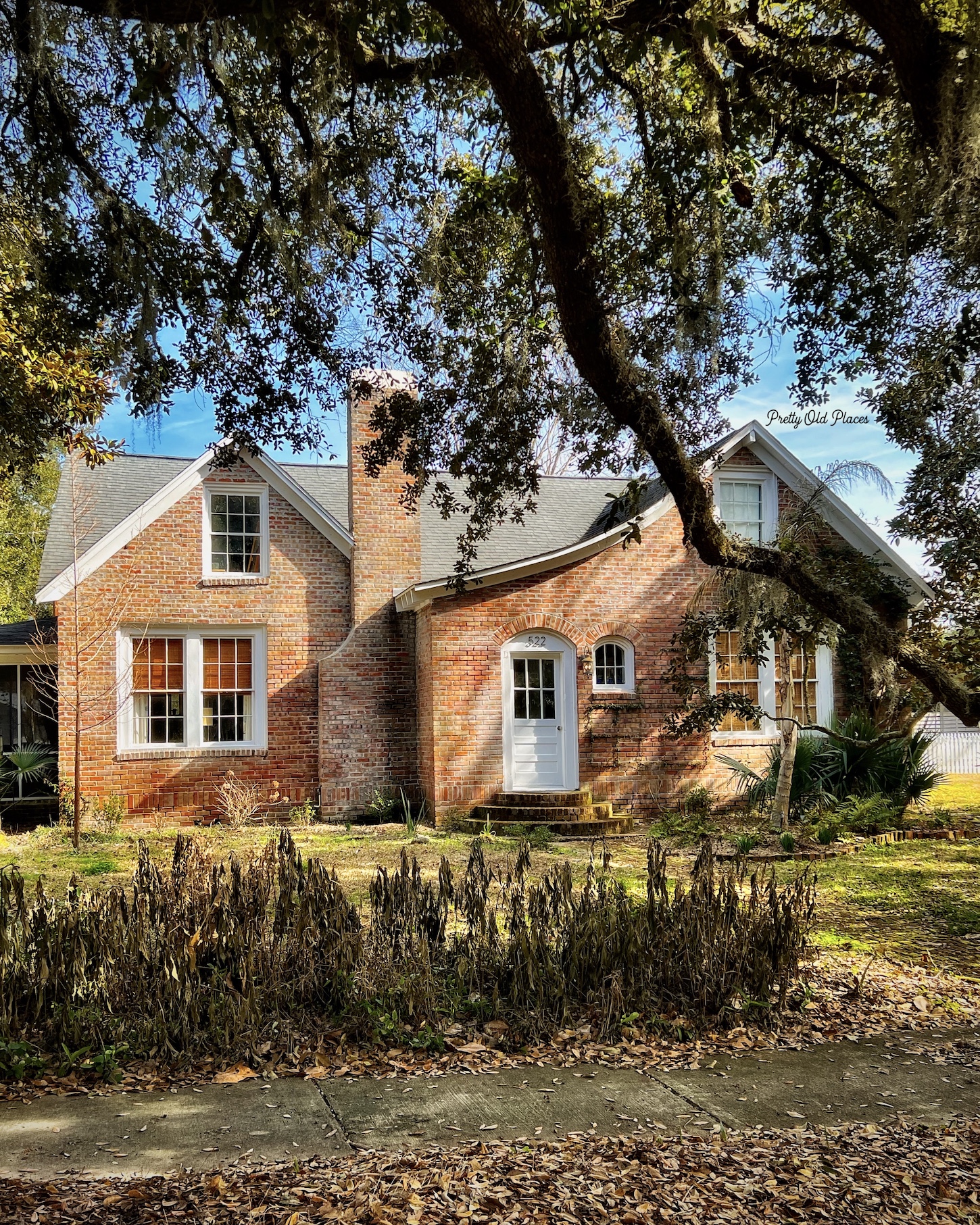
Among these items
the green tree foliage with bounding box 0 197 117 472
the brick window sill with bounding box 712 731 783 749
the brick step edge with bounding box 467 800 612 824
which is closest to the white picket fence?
the brick window sill with bounding box 712 731 783 749

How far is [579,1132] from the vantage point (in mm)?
3980

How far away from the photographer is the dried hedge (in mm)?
4918

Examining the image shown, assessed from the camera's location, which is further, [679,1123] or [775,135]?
[775,135]

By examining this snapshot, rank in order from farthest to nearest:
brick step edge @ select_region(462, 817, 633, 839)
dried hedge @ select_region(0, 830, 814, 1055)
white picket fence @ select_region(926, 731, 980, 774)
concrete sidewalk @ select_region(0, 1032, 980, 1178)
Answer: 1. white picket fence @ select_region(926, 731, 980, 774)
2. brick step edge @ select_region(462, 817, 633, 839)
3. dried hedge @ select_region(0, 830, 814, 1055)
4. concrete sidewalk @ select_region(0, 1032, 980, 1178)

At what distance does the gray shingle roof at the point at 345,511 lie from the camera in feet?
52.6

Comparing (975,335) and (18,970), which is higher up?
(975,335)

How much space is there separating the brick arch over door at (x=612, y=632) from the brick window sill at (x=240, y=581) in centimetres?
530

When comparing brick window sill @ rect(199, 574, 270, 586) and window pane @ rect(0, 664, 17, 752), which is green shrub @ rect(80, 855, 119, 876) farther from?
window pane @ rect(0, 664, 17, 752)

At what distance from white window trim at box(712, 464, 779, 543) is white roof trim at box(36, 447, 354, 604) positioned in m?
6.29

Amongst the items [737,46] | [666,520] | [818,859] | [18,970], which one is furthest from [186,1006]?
[666,520]

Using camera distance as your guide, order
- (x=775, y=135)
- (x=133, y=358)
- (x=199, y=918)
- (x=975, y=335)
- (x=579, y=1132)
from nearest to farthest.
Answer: (x=579, y=1132), (x=199, y=918), (x=975, y=335), (x=133, y=358), (x=775, y=135)

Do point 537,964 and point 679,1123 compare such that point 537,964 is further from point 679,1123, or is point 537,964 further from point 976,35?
point 976,35

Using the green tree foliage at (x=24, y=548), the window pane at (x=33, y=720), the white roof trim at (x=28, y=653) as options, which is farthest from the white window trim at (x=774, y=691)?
the green tree foliage at (x=24, y=548)

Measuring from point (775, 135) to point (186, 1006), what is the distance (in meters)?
6.75
